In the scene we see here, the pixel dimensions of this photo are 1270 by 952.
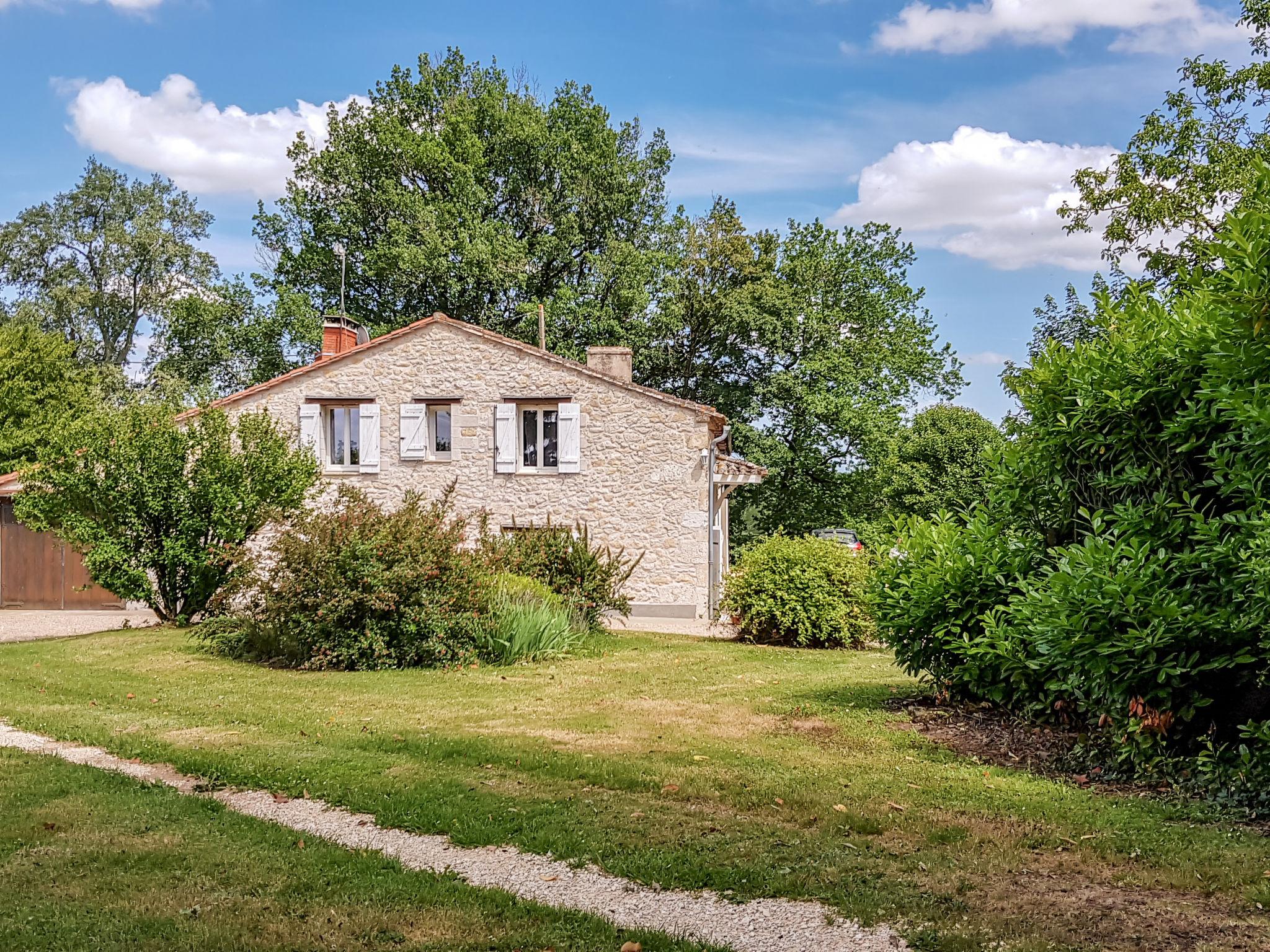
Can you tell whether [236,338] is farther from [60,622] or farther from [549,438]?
[549,438]

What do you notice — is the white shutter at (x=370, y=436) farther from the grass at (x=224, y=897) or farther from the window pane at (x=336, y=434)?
the grass at (x=224, y=897)

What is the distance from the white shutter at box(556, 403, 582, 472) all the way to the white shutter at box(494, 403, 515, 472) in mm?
987

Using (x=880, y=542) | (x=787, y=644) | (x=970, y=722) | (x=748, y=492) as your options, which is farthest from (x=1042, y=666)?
(x=748, y=492)

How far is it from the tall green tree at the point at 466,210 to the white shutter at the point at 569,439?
9517mm

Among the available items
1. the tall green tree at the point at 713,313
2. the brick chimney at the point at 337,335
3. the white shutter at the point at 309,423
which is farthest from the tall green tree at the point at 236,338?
the tall green tree at the point at 713,313

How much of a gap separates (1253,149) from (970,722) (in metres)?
16.2

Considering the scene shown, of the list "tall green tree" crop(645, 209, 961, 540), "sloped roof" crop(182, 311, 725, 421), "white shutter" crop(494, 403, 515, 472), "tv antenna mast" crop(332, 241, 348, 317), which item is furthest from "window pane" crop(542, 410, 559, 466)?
"tv antenna mast" crop(332, 241, 348, 317)

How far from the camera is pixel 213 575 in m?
15.6

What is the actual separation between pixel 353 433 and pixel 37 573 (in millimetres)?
7944

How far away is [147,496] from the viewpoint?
1486 centimetres

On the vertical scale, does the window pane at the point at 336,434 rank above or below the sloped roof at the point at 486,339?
below

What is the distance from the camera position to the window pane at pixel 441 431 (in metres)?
20.4

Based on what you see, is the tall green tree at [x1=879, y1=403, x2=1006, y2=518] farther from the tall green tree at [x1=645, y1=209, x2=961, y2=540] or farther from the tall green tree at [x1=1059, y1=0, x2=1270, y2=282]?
the tall green tree at [x1=1059, y1=0, x2=1270, y2=282]

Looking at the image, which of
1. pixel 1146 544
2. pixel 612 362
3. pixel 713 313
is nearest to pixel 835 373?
pixel 713 313
